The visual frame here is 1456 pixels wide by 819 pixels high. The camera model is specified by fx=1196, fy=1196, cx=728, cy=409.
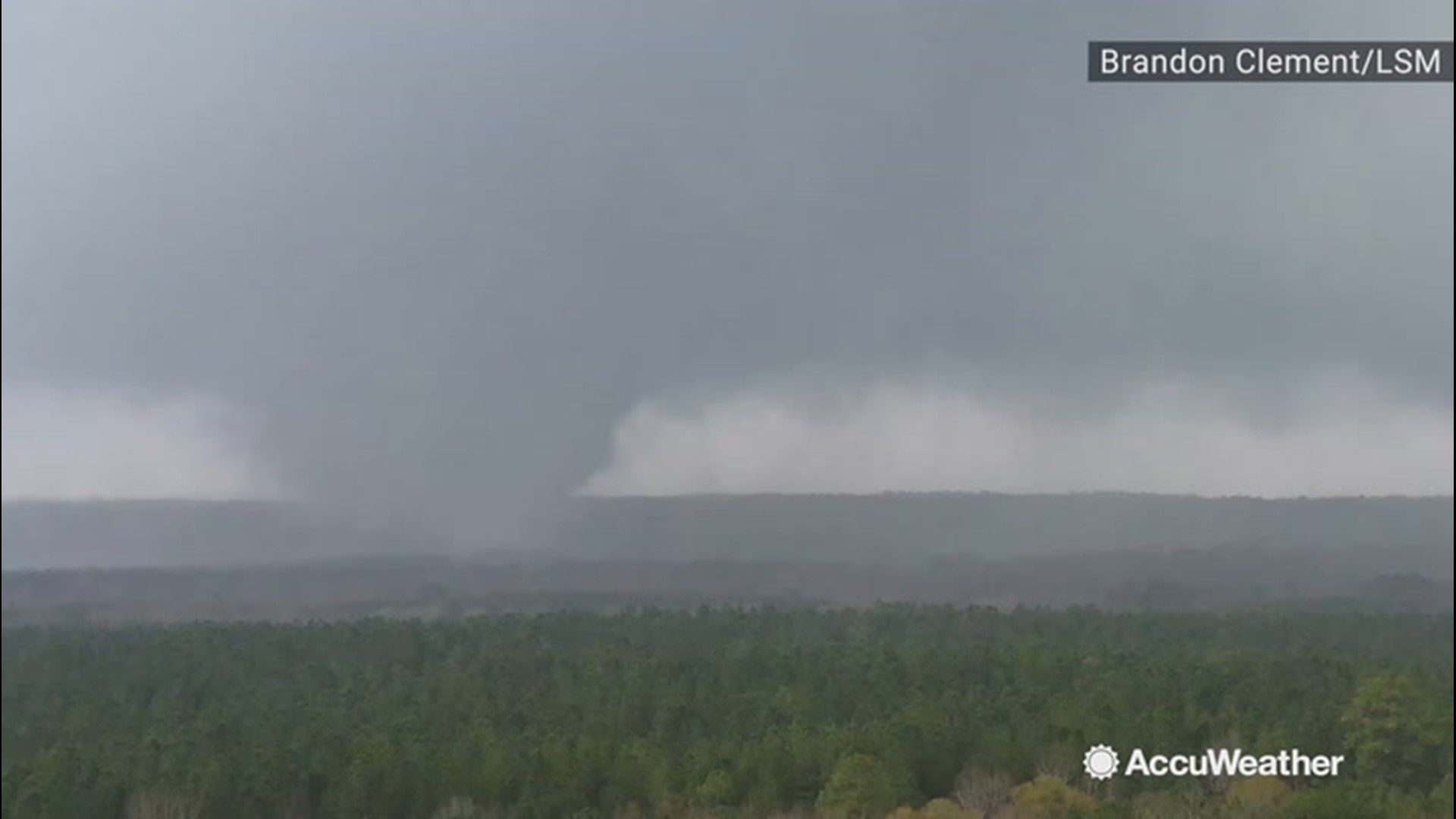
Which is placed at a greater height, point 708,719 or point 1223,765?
point 1223,765

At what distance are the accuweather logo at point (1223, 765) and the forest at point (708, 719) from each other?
0.15 meters

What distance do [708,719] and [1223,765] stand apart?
35.2ft

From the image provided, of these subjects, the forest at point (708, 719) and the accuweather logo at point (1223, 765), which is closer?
the forest at point (708, 719)

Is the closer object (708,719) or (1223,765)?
(1223,765)

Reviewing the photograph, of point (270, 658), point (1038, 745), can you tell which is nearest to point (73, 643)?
point (270, 658)

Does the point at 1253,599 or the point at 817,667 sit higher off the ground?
the point at 1253,599

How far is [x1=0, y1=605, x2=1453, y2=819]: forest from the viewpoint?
16.1 metres

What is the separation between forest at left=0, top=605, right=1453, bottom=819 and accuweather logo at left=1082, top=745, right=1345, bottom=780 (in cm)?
15

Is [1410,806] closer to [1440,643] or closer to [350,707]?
[1440,643]

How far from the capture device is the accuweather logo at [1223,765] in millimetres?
16453

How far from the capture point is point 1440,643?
50.3ft

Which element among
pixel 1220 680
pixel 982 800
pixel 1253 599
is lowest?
pixel 982 800

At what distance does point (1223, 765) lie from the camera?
1653 centimetres

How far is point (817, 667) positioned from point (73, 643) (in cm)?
1818
